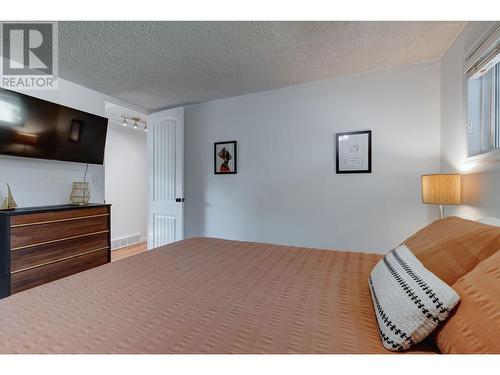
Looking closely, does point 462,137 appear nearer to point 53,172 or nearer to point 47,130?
point 47,130

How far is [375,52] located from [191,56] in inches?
66.0

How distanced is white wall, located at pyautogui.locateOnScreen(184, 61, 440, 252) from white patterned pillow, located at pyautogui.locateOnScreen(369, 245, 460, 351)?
5.78 feet

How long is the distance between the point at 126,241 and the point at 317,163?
12.7ft

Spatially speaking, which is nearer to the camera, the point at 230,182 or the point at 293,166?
the point at 293,166

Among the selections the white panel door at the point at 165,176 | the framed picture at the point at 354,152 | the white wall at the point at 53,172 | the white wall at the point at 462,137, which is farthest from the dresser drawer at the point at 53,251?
the white wall at the point at 462,137

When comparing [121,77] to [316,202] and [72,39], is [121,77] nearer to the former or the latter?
[72,39]

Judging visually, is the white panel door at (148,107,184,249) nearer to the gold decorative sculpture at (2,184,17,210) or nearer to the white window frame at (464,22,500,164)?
the gold decorative sculpture at (2,184,17,210)

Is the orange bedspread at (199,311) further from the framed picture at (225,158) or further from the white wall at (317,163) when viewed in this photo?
the framed picture at (225,158)

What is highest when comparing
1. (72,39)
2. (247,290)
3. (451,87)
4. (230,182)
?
(72,39)

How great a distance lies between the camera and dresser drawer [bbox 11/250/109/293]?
1.96m

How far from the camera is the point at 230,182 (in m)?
3.24

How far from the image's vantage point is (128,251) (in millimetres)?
4207

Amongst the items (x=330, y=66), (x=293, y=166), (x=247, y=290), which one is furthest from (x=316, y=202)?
Result: (x=247, y=290)
